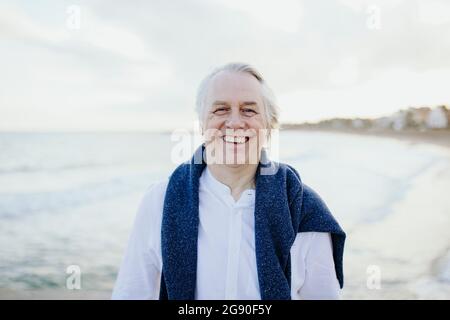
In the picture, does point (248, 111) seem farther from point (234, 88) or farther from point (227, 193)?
point (227, 193)

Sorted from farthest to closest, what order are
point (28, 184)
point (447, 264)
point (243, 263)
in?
point (28, 184) → point (447, 264) → point (243, 263)

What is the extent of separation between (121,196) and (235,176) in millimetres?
7339

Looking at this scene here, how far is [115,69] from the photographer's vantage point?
1026cm

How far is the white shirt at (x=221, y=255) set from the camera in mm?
1521

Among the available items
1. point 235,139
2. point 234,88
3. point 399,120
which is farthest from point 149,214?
point 399,120

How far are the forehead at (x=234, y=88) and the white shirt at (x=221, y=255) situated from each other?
27cm

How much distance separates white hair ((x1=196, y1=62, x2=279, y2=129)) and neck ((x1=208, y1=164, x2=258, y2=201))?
0.15m

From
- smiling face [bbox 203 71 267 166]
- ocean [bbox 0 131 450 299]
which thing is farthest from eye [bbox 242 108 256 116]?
ocean [bbox 0 131 450 299]

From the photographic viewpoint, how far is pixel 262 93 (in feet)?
5.15

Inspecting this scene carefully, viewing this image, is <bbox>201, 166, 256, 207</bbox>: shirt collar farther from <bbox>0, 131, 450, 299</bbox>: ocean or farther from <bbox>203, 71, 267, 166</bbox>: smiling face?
<bbox>0, 131, 450, 299</bbox>: ocean

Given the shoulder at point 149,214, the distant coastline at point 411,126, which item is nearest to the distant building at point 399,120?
the distant coastline at point 411,126
